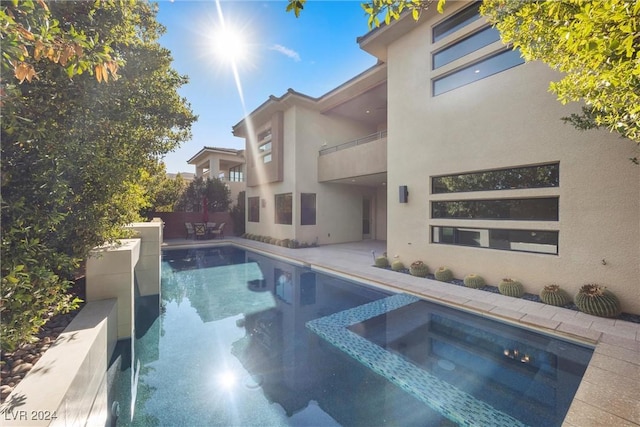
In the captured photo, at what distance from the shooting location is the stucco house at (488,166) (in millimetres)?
5648

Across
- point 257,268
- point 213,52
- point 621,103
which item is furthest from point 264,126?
point 621,103

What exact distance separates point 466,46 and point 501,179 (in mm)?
4178

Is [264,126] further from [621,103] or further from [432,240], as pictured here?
[621,103]

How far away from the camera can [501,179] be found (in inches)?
285

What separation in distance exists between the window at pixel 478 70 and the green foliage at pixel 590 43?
3256 millimetres

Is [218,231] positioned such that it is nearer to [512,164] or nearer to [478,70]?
Answer: [478,70]

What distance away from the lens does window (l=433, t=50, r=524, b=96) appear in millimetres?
6949

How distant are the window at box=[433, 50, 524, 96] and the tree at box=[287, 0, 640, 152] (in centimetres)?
342

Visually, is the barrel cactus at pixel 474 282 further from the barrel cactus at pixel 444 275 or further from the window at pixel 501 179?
the window at pixel 501 179

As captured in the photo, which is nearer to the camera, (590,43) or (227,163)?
(590,43)

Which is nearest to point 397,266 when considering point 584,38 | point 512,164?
point 512,164

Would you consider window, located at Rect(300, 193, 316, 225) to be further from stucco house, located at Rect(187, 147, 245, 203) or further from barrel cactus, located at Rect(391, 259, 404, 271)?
stucco house, located at Rect(187, 147, 245, 203)

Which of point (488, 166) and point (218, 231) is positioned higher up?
point (488, 166)

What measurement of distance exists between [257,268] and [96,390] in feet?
25.4
